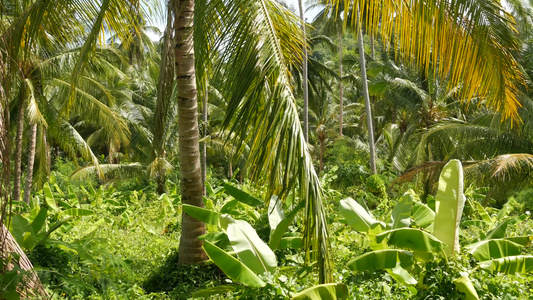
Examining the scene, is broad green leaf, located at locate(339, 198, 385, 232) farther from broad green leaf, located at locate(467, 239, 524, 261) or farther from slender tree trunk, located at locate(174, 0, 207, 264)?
slender tree trunk, located at locate(174, 0, 207, 264)

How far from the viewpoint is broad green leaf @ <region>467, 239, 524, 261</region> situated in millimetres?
4672

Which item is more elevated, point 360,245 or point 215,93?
point 215,93

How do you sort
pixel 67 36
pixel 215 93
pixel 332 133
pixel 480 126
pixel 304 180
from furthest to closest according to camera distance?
pixel 332 133 → pixel 215 93 → pixel 480 126 → pixel 67 36 → pixel 304 180

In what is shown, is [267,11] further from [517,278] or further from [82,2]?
[517,278]

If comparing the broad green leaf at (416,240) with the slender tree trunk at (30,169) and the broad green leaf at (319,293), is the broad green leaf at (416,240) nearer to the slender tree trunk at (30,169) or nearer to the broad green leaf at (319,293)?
the broad green leaf at (319,293)

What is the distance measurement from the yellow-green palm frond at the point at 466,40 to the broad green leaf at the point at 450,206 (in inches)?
31.6

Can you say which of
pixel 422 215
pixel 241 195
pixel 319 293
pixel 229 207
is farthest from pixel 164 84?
pixel 319 293

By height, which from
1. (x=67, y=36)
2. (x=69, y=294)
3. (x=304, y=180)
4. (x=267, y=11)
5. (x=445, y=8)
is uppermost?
(x=67, y=36)

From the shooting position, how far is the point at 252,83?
399cm

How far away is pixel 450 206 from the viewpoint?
15.0ft

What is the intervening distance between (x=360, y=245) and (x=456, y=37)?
2918 millimetres

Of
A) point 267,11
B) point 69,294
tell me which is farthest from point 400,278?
point 69,294

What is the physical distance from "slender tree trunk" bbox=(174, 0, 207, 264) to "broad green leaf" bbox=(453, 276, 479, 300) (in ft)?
10.8

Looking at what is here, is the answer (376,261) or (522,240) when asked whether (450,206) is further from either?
(522,240)
